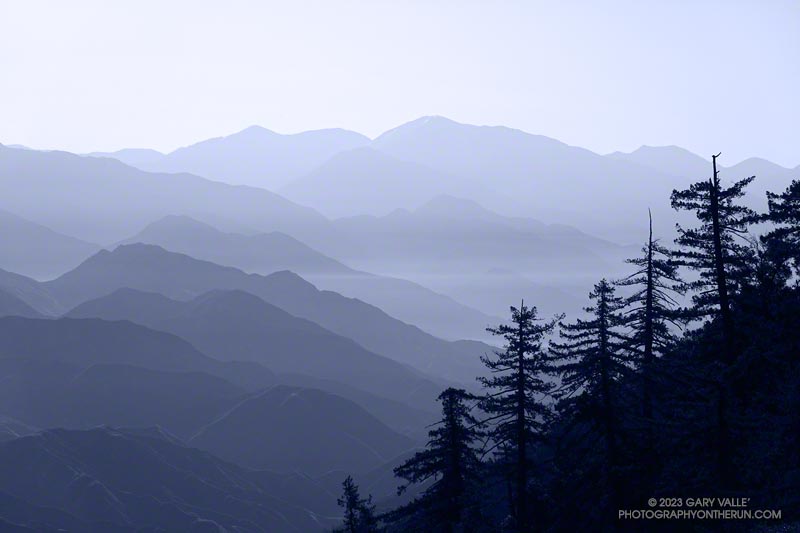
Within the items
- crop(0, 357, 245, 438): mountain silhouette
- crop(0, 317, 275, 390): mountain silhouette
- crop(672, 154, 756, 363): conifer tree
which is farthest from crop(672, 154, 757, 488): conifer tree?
crop(0, 317, 275, 390): mountain silhouette

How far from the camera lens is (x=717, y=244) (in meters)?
32.0

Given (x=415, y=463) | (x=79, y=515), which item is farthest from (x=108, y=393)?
(x=415, y=463)

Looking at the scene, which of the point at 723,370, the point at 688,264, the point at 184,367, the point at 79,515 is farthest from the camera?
the point at 184,367

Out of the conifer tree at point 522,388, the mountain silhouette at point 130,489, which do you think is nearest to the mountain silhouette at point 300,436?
the mountain silhouette at point 130,489

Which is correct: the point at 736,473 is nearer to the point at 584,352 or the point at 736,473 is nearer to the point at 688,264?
the point at 584,352

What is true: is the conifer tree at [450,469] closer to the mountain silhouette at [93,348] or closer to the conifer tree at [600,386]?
the conifer tree at [600,386]

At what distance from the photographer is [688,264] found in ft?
109

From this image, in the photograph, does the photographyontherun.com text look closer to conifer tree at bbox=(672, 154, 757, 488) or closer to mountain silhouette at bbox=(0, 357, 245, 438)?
conifer tree at bbox=(672, 154, 757, 488)

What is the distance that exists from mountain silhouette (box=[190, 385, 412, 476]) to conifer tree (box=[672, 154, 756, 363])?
5017 inches

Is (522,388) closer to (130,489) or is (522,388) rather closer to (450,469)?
(450,469)

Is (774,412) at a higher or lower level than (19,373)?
lower

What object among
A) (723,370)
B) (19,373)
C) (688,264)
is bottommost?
(723,370)

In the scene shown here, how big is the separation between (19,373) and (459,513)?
17515 cm

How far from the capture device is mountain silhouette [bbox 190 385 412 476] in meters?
156
